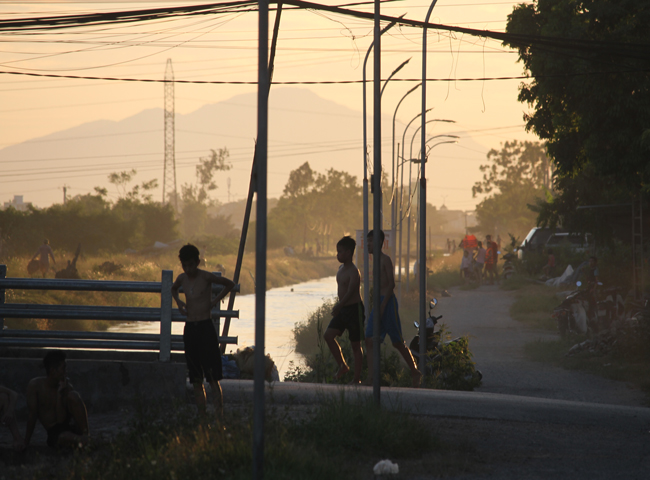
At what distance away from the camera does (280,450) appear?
500cm

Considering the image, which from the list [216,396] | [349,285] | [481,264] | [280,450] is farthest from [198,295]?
[481,264]

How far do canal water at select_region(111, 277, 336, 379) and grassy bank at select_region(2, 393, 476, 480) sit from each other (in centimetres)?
921

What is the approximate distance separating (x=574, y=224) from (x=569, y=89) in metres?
11.8

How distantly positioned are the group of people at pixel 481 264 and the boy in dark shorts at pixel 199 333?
27964mm

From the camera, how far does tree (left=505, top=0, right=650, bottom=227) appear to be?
13391 mm

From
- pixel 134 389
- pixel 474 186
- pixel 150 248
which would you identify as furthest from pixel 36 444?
pixel 474 186

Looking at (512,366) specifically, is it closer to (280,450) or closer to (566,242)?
(280,450)

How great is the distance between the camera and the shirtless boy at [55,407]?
6410 mm

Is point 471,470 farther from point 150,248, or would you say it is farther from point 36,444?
point 150,248

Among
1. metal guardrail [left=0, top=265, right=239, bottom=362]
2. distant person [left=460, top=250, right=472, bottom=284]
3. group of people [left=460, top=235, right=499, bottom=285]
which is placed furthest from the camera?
distant person [left=460, top=250, right=472, bottom=284]

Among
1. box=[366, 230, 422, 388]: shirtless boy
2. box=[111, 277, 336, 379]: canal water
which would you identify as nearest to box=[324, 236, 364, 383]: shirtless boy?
box=[366, 230, 422, 388]: shirtless boy

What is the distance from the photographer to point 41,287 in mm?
7816

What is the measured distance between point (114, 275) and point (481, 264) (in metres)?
18.6

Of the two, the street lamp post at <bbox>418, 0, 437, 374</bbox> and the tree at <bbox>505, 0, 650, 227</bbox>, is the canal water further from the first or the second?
the tree at <bbox>505, 0, 650, 227</bbox>
